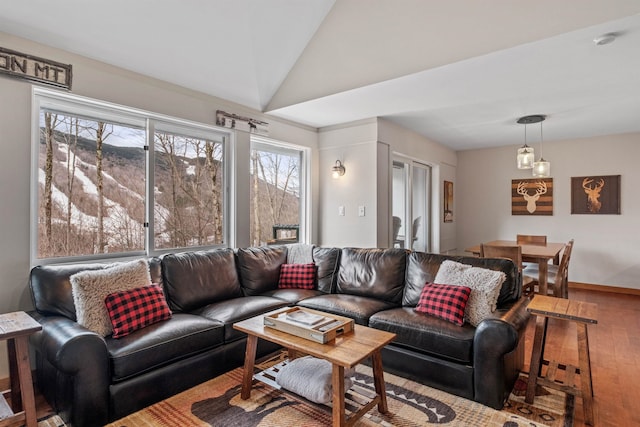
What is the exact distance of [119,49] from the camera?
275 centimetres

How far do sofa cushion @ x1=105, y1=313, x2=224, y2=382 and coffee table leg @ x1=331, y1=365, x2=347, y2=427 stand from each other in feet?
3.56

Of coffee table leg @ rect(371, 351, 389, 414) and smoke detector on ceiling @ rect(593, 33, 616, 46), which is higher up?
smoke detector on ceiling @ rect(593, 33, 616, 46)

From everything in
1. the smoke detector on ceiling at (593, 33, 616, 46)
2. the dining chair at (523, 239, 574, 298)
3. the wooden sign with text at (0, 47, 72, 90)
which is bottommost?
the dining chair at (523, 239, 574, 298)

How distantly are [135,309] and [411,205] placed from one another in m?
3.95

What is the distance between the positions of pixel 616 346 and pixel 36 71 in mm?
5229

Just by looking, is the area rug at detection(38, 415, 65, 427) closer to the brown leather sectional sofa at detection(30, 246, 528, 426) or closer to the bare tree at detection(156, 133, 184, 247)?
the brown leather sectional sofa at detection(30, 246, 528, 426)

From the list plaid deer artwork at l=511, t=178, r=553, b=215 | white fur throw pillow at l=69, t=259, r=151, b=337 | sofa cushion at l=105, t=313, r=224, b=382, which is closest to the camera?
sofa cushion at l=105, t=313, r=224, b=382

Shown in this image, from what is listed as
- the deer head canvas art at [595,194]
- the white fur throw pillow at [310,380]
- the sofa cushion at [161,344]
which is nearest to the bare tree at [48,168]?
the sofa cushion at [161,344]

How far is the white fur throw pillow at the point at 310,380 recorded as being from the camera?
6.32ft

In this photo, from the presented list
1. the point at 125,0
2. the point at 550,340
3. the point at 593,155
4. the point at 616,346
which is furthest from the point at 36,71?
the point at 593,155

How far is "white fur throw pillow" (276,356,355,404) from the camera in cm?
193

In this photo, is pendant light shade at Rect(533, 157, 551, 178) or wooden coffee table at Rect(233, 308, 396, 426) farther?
pendant light shade at Rect(533, 157, 551, 178)

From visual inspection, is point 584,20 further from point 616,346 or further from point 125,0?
point 125,0

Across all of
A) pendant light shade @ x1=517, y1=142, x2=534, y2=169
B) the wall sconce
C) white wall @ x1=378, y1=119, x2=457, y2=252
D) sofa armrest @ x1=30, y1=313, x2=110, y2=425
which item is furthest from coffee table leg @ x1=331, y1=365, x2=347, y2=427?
pendant light shade @ x1=517, y1=142, x2=534, y2=169
